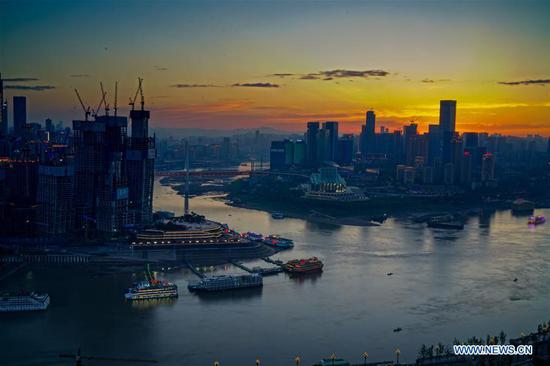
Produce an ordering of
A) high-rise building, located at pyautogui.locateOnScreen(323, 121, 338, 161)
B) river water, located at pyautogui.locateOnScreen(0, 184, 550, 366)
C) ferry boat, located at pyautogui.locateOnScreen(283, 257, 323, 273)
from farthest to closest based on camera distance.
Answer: high-rise building, located at pyautogui.locateOnScreen(323, 121, 338, 161), ferry boat, located at pyautogui.locateOnScreen(283, 257, 323, 273), river water, located at pyautogui.locateOnScreen(0, 184, 550, 366)

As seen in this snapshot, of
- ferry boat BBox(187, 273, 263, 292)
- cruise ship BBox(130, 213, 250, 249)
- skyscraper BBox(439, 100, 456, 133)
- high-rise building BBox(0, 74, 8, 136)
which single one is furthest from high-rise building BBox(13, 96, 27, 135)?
skyscraper BBox(439, 100, 456, 133)

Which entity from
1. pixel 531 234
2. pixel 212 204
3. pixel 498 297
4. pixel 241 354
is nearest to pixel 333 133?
pixel 212 204

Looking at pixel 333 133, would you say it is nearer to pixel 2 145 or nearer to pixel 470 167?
pixel 470 167

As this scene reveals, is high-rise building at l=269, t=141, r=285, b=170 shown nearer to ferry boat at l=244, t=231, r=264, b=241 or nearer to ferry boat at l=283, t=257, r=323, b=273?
ferry boat at l=244, t=231, r=264, b=241

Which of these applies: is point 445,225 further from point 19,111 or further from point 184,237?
point 19,111

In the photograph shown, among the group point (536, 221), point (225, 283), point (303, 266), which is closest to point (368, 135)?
point (536, 221)

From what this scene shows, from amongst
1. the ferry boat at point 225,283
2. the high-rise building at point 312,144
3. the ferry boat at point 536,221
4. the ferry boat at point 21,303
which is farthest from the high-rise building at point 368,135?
the ferry boat at point 21,303
